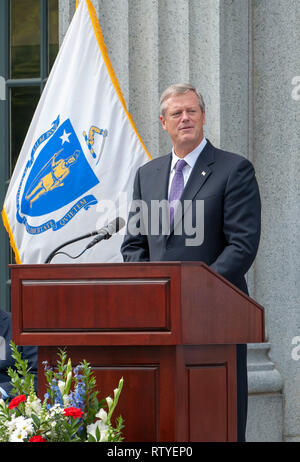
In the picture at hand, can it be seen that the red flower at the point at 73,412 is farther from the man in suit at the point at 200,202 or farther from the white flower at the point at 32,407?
the man in suit at the point at 200,202

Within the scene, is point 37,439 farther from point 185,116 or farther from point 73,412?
point 185,116

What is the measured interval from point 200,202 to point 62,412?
1.26 meters

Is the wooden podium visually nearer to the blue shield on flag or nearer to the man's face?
the man's face

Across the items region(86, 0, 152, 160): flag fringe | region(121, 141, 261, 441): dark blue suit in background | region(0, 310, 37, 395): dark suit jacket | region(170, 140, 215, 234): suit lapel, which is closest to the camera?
region(121, 141, 261, 441): dark blue suit in background

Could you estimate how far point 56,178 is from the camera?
512 centimetres

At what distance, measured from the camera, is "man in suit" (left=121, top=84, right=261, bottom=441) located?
3.52 m

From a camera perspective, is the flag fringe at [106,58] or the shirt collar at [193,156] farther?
the flag fringe at [106,58]

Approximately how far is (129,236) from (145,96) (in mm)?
2091

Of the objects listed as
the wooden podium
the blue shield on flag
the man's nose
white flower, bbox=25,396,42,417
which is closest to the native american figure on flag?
the blue shield on flag

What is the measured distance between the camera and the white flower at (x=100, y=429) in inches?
104

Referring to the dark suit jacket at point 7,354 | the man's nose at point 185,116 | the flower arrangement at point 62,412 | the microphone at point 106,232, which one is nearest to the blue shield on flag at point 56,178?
the dark suit jacket at point 7,354

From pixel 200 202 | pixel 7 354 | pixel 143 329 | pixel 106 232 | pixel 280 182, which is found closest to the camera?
pixel 143 329

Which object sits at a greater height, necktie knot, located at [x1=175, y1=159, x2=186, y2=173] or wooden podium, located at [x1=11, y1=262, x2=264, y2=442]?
necktie knot, located at [x1=175, y1=159, x2=186, y2=173]

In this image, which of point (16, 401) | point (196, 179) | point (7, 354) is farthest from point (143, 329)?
point (7, 354)
